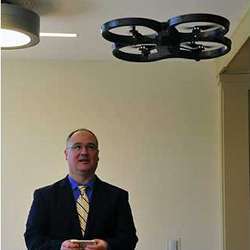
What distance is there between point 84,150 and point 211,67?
8.06 feet

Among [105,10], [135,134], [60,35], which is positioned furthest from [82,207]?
[135,134]

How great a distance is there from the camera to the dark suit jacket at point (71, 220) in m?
1.89

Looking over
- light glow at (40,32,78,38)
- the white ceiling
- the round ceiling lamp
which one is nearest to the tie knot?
the round ceiling lamp

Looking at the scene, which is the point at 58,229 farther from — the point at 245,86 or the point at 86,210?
the point at 245,86

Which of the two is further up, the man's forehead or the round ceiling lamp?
the round ceiling lamp

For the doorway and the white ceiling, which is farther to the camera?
the doorway

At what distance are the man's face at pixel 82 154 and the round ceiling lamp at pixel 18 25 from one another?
76 centimetres

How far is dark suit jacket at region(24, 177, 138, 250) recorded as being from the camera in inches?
74.2

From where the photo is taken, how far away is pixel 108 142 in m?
4.09

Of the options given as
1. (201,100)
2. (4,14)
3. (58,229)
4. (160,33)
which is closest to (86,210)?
(58,229)

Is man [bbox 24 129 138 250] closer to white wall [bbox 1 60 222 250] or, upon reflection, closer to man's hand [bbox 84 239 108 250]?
man's hand [bbox 84 239 108 250]

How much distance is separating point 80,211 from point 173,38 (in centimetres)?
81

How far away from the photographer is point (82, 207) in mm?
1920

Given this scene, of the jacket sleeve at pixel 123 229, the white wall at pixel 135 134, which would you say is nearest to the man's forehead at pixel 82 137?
the jacket sleeve at pixel 123 229
